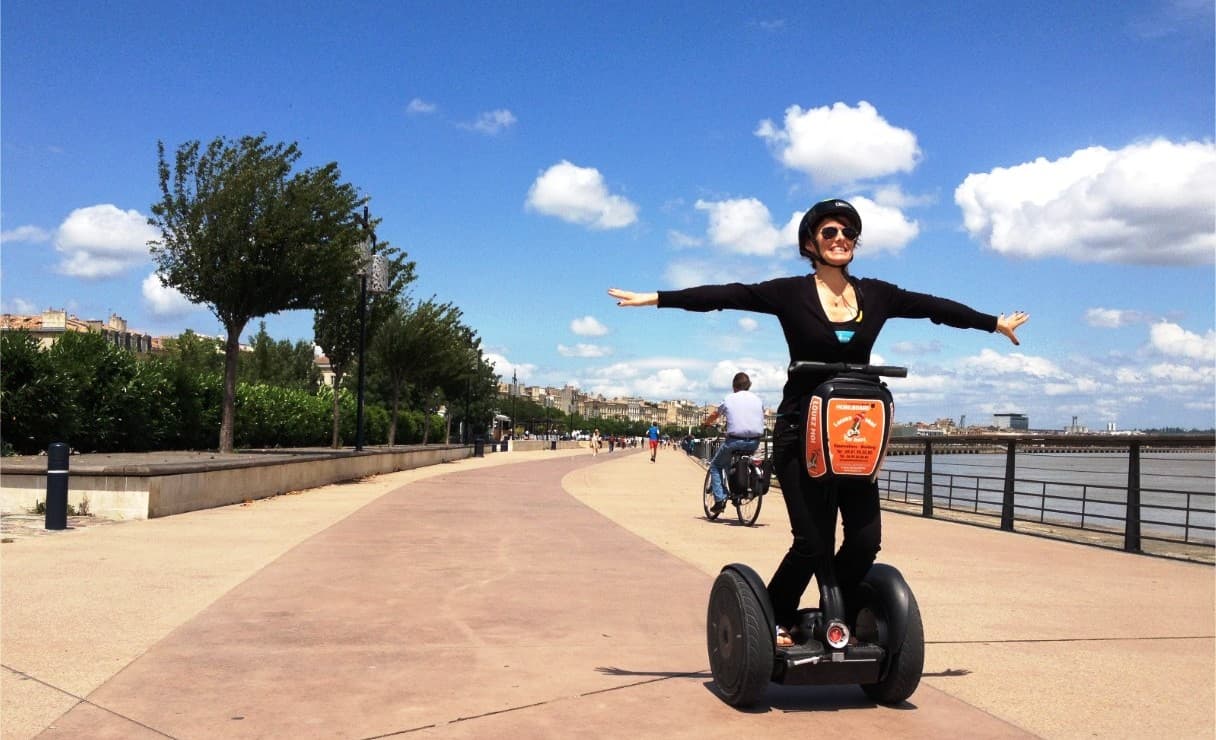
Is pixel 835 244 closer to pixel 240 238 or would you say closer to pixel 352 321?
pixel 240 238

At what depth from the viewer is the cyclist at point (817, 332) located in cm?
391

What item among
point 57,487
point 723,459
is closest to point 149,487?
point 57,487

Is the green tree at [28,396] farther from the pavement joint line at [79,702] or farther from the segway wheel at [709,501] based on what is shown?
the pavement joint line at [79,702]

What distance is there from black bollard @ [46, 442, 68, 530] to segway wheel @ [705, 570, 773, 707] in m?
8.03

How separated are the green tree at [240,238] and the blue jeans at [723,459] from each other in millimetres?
12421

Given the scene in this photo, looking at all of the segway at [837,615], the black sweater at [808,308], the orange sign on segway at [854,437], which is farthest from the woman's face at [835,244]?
the orange sign on segway at [854,437]

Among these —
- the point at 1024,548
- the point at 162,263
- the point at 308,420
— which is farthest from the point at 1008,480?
the point at 308,420

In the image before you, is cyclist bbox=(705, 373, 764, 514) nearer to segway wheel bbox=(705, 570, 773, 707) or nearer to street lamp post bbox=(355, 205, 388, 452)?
segway wheel bbox=(705, 570, 773, 707)

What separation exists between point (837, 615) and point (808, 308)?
4.01 ft

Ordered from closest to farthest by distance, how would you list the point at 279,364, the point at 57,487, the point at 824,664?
the point at 824,664, the point at 57,487, the point at 279,364

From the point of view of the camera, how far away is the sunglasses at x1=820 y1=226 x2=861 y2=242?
412 centimetres

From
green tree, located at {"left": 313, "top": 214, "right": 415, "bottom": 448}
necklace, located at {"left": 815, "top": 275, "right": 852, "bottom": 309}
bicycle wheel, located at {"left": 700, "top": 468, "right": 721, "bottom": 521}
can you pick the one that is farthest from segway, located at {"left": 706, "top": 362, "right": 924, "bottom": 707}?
green tree, located at {"left": 313, "top": 214, "right": 415, "bottom": 448}

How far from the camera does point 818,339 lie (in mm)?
4012

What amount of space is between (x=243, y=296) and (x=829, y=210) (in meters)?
19.9
